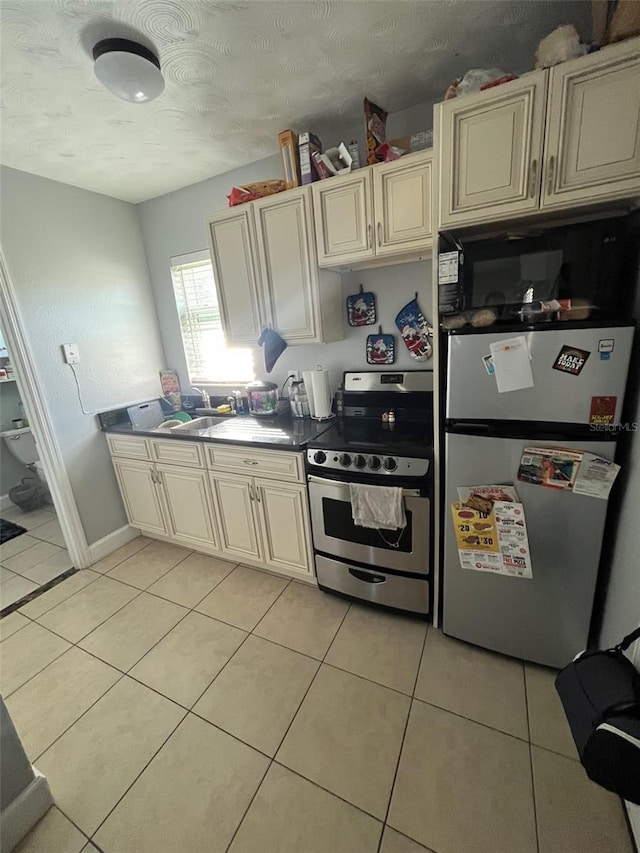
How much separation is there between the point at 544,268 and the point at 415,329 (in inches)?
28.8

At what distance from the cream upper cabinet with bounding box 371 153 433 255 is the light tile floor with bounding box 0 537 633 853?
193 centimetres

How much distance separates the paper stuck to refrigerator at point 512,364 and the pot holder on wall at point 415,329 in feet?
2.42

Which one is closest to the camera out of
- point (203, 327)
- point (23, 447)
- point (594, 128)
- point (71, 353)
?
point (594, 128)

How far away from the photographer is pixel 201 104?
165 cm

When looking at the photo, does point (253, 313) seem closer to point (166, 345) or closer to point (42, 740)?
point (166, 345)

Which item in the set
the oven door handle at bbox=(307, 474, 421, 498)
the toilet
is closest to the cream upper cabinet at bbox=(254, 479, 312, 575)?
the oven door handle at bbox=(307, 474, 421, 498)

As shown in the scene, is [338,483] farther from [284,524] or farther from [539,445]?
[539,445]

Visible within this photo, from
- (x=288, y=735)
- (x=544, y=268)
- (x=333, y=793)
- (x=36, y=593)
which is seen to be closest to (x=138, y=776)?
(x=288, y=735)

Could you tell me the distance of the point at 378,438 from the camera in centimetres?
180

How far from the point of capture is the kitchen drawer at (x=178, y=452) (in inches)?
87.2

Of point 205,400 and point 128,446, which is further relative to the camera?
point 205,400

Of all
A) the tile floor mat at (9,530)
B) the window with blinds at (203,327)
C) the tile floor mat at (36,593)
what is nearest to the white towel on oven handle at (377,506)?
the window with blinds at (203,327)

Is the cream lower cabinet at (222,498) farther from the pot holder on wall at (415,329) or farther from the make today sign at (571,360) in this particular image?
the make today sign at (571,360)

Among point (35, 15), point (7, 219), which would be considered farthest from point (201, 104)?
point (7, 219)
